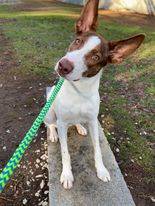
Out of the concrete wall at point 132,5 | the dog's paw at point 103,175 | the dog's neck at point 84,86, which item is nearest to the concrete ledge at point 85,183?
the dog's paw at point 103,175

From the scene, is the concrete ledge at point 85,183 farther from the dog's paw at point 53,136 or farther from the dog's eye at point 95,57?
the dog's eye at point 95,57

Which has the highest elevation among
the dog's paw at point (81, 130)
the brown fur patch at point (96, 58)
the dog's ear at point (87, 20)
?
the dog's ear at point (87, 20)

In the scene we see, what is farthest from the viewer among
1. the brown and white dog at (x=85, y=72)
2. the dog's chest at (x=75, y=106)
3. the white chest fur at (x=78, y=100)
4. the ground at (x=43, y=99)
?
the ground at (x=43, y=99)

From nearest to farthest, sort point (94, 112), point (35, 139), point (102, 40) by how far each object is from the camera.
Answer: point (102, 40) < point (94, 112) < point (35, 139)

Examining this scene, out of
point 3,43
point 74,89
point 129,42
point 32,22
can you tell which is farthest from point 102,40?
point 32,22

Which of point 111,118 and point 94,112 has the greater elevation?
point 94,112

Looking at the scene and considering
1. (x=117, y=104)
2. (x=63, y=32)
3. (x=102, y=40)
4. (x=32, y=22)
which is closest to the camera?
(x=102, y=40)

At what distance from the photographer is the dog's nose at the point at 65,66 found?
9.39ft

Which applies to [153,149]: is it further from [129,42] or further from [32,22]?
[32,22]

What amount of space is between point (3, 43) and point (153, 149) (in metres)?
5.31

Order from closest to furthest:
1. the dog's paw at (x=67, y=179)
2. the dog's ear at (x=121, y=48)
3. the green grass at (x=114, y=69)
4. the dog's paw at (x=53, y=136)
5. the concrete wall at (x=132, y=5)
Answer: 1. the dog's ear at (x=121, y=48)
2. the dog's paw at (x=67, y=179)
3. the dog's paw at (x=53, y=136)
4. the green grass at (x=114, y=69)
5. the concrete wall at (x=132, y=5)

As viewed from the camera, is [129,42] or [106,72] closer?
[129,42]

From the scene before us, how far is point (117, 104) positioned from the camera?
6.07 m

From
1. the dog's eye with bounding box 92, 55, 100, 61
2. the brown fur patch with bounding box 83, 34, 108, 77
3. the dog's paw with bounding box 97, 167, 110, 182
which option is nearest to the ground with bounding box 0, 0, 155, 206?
the dog's paw with bounding box 97, 167, 110, 182
